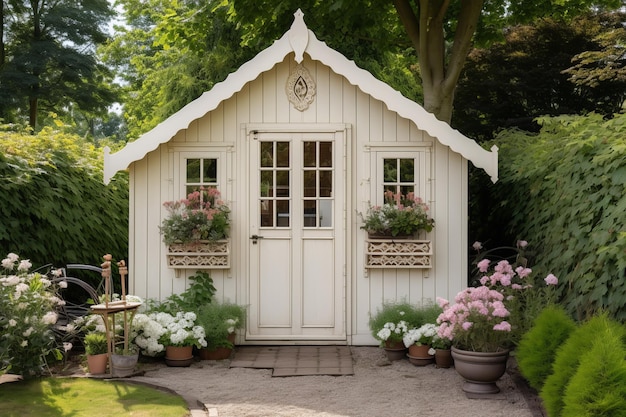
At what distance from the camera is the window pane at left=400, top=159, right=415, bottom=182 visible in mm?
8711

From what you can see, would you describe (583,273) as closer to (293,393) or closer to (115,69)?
(293,393)

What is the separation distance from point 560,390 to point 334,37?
9628mm

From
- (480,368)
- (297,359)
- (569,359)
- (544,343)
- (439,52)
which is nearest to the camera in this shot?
(569,359)

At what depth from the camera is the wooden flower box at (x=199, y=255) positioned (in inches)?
332

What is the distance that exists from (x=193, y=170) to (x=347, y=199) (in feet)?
6.23

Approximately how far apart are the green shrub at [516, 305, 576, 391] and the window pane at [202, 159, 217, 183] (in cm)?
433

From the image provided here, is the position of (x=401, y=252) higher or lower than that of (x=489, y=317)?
higher

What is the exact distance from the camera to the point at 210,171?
8.80 meters

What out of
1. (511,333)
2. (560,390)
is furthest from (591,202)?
(560,390)

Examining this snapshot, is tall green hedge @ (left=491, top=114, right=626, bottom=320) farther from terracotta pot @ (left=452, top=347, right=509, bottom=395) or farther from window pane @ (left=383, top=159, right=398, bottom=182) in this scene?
window pane @ (left=383, top=159, right=398, bottom=182)

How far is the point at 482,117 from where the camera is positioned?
21250 millimetres

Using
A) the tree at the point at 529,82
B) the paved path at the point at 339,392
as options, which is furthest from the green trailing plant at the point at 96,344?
the tree at the point at 529,82

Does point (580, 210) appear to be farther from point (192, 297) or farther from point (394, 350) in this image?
point (192, 297)

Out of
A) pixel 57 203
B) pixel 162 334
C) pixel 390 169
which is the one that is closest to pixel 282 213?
pixel 390 169
